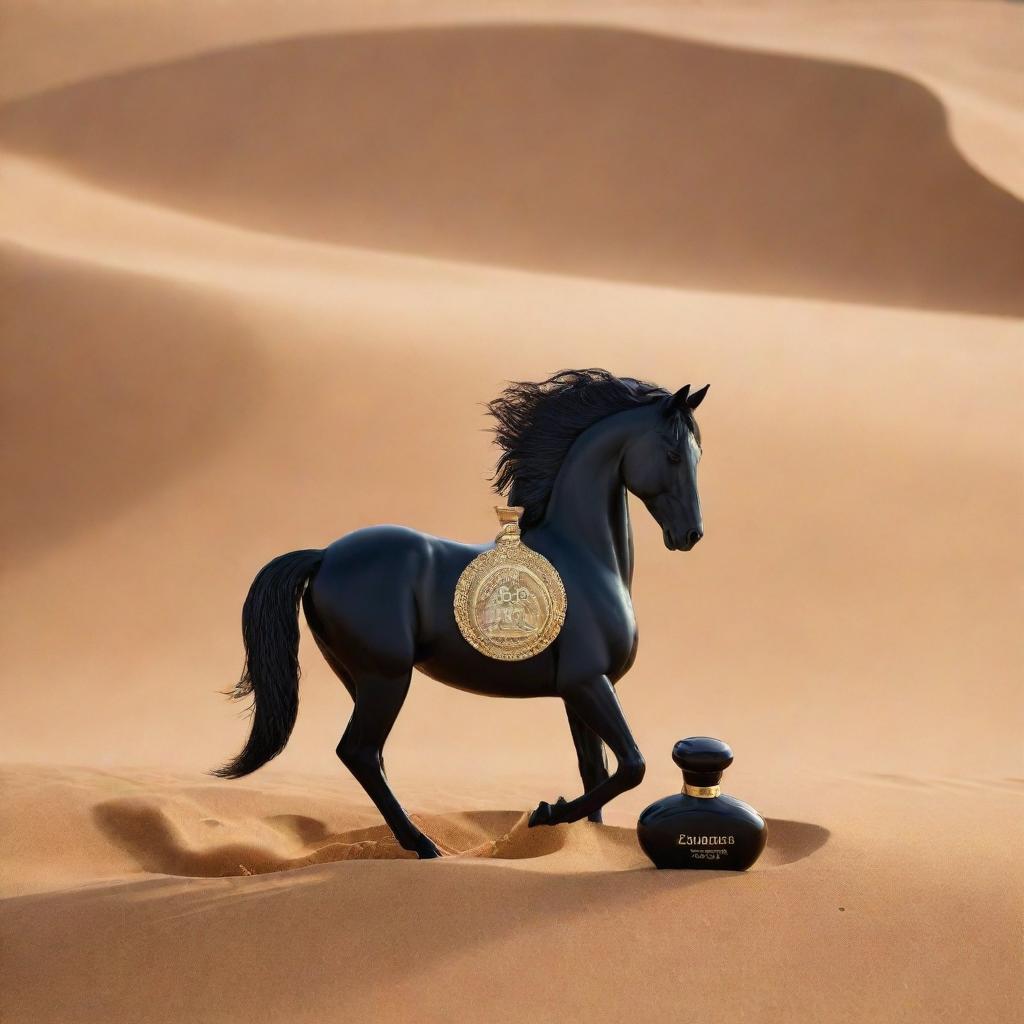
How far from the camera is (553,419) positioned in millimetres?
6363

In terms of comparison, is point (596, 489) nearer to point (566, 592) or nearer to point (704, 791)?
point (566, 592)

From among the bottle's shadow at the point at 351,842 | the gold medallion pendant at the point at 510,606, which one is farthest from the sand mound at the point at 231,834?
the gold medallion pendant at the point at 510,606

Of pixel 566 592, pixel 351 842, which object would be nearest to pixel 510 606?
pixel 566 592

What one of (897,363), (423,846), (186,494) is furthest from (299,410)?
(423,846)

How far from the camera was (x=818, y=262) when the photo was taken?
24.6 metres

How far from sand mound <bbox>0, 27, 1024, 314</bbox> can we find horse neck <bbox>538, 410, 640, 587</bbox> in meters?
17.9

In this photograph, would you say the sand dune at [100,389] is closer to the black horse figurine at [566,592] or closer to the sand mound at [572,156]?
the sand mound at [572,156]

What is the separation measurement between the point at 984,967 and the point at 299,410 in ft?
38.5

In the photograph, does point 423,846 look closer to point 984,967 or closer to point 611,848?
point 611,848

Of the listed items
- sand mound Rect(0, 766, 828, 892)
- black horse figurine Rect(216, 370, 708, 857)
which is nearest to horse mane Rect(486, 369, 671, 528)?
black horse figurine Rect(216, 370, 708, 857)

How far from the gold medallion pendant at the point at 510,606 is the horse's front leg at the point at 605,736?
297mm

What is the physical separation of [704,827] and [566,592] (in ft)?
4.12

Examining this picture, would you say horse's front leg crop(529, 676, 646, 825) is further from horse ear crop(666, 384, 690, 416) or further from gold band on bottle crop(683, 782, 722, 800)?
horse ear crop(666, 384, 690, 416)

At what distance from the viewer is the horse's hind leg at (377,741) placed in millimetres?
6039
